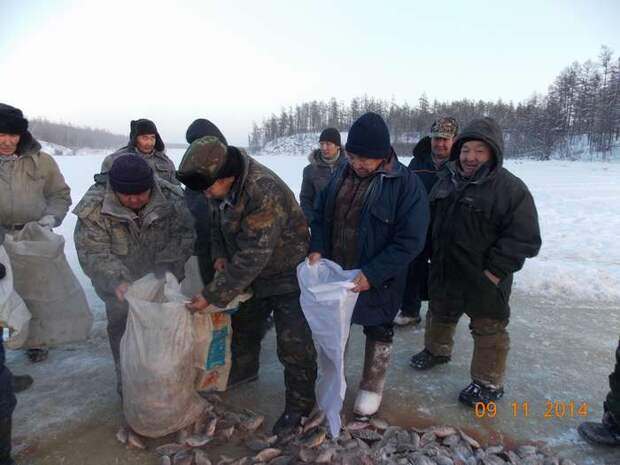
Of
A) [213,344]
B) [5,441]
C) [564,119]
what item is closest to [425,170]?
[213,344]

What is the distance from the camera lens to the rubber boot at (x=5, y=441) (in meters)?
2.16

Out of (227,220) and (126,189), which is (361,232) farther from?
(126,189)

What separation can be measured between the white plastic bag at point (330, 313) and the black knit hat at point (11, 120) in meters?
2.25

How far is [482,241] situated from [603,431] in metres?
1.28

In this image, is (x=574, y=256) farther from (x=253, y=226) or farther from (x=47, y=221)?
(x=47, y=221)

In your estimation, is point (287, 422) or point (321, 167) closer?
point (287, 422)

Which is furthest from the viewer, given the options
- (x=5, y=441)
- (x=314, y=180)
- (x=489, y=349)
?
(x=314, y=180)

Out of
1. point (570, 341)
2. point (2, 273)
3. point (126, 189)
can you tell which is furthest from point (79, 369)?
point (570, 341)

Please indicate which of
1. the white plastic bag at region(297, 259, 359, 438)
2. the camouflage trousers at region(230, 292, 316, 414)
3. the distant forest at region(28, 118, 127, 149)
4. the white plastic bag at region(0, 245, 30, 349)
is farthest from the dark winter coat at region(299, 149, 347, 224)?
the distant forest at region(28, 118, 127, 149)

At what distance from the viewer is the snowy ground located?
251cm

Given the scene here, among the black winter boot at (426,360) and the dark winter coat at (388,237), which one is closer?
the dark winter coat at (388,237)

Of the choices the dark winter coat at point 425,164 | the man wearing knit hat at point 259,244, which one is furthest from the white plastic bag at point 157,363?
the dark winter coat at point 425,164

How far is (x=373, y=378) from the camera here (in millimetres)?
2723
